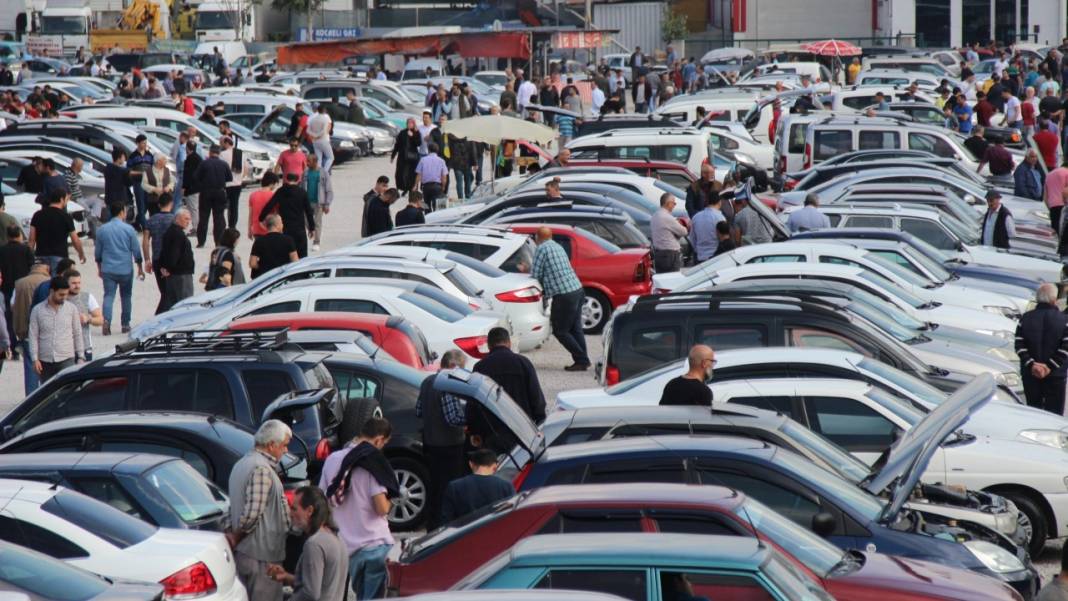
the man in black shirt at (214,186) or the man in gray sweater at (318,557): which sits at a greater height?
the man in black shirt at (214,186)

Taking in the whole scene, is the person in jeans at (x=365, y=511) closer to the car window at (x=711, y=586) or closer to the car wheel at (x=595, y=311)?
the car window at (x=711, y=586)

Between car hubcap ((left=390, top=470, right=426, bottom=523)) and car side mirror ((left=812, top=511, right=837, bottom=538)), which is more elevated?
car side mirror ((left=812, top=511, right=837, bottom=538))

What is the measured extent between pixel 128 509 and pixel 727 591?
13.1 feet

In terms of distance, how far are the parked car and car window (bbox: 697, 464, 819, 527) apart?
3179 mm

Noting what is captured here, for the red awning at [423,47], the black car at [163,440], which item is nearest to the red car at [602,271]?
the black car at [163,440]

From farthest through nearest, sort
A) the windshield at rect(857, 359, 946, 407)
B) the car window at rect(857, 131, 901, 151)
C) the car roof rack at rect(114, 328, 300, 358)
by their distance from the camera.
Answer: the car window at rect(857, 131, 901, 151) → the car roof rack at rect(114, 328, 300, 358) → the windshield at rect(857, 359, 946, 407)

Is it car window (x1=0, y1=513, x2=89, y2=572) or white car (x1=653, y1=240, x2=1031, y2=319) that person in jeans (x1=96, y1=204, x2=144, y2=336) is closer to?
white car (x1=653, y1=240, x2=1031, y2=319)

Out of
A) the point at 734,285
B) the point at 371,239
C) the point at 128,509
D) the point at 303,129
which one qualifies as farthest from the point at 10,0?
the point at 128,509

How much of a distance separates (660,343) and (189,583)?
609 cm

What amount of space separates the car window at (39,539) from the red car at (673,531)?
1.74 m

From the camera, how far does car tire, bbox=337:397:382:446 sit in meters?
11.7

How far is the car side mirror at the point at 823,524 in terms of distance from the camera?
8594mm

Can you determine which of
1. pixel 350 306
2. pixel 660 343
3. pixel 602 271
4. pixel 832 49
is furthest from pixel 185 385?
pixel 832 49

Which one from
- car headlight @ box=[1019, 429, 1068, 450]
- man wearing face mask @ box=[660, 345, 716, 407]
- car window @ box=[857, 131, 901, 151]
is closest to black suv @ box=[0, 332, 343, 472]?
man wearing face mask @ box=[660, 345, 716, 407]
